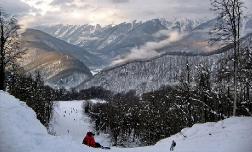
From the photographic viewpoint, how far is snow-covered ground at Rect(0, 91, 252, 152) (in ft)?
64.6

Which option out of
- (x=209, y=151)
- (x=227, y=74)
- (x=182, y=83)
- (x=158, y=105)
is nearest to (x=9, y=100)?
(x=209, y=151)

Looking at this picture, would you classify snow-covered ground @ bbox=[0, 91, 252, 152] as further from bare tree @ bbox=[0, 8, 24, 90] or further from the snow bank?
bare tree @ bbox=[0, 8, 24, 90]

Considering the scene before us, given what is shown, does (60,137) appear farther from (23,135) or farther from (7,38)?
(7,38)

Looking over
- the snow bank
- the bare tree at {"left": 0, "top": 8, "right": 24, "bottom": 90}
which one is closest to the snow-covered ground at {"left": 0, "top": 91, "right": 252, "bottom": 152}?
the snow bank

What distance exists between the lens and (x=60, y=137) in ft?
74.6

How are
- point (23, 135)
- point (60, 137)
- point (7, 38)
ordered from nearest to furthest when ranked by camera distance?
point (23, 135) < point (60, 137) < point (7, 38)

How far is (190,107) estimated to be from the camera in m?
65.1

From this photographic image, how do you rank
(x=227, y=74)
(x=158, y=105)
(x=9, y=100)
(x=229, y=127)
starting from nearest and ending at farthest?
(x=9, y=100) < (x=229, y=127) < (x=227, y=74) < (x=158, y=105)

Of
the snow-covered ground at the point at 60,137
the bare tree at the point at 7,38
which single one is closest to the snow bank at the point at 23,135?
the snow-covered ground at the point at 60,137

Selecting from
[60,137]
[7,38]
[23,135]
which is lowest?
[60,137]

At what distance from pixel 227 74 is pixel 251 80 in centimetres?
681

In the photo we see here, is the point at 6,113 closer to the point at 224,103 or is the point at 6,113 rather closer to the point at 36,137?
the point at 36,137

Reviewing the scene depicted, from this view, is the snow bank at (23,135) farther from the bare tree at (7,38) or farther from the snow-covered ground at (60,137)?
the bare tree at (7,38)

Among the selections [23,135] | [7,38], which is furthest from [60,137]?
[7,38]
